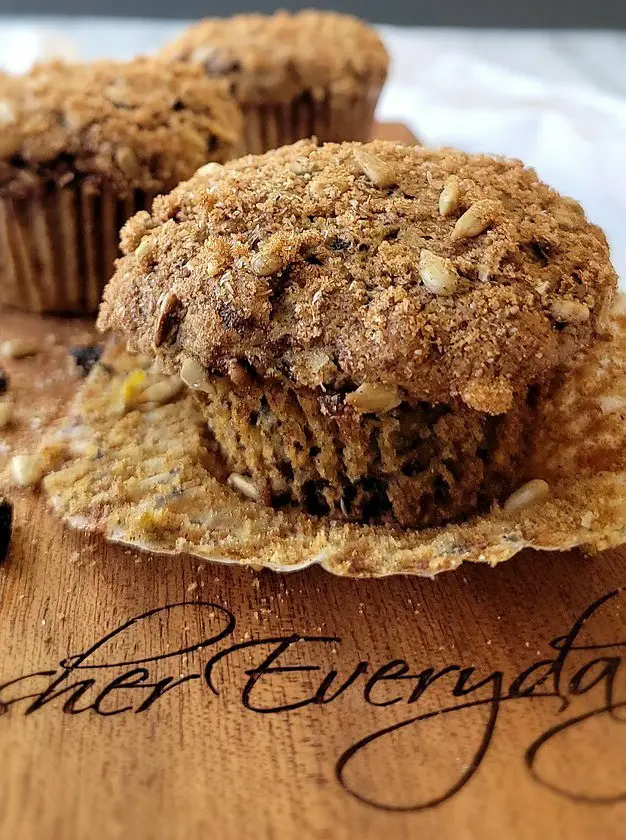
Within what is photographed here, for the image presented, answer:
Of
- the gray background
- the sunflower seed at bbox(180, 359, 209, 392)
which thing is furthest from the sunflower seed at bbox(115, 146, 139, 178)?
the gray background

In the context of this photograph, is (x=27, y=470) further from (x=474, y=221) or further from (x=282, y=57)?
(x=282, y=57)

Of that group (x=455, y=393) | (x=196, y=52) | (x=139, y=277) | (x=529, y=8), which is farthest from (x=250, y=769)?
(x=529, y=8)

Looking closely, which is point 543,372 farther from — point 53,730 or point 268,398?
point 53,730

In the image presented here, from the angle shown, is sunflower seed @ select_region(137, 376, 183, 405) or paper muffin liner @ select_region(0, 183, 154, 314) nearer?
sunflower seed @ select_region(137, 376, 183, 405)

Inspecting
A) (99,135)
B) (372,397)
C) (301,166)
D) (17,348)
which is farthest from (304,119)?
(372,397)

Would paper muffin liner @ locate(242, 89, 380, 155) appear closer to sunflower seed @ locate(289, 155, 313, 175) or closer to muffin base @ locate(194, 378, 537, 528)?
sunflower seed @ locate(289, 155, 313, 175)

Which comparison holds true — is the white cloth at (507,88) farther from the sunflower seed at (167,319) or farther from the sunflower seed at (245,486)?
the sunflower seed at (167,319)

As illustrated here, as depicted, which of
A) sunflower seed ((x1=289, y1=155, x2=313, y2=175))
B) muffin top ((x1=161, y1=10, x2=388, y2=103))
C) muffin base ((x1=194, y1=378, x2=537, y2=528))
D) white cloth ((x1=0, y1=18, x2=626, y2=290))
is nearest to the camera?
muffin base ((x1=194, y1=378, x2=537, y2=528))
